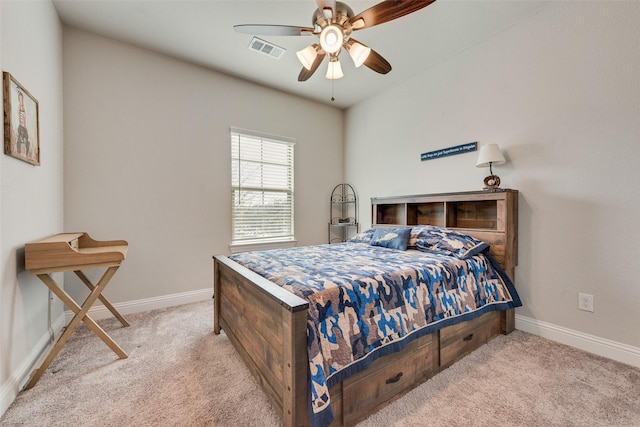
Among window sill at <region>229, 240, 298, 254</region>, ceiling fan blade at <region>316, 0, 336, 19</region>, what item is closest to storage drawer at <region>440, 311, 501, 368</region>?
ceiling fan blade at <region>316, 0, 336, 19</region>

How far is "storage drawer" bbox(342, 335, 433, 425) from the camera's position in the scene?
131cm

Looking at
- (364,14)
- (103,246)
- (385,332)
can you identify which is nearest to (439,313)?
(385,332)

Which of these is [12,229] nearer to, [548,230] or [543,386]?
[543,386]

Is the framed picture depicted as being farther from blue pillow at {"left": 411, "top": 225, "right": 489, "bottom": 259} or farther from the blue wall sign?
the blue wall sign

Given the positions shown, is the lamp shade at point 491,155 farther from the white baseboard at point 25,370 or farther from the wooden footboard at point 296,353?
the white baseboard at point 25,370

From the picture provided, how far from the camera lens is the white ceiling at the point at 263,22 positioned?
7.37 ft

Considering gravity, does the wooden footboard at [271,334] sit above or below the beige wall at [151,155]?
below

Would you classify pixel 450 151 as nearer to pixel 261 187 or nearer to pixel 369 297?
pixel 369 297

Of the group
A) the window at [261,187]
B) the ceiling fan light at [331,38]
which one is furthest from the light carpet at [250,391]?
the ceiling fan light at [331,38]

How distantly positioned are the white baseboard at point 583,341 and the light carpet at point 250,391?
7cm

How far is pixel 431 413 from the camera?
140 centimetres

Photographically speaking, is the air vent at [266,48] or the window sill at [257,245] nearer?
the air vent at [266,48]

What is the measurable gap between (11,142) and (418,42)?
3318mm

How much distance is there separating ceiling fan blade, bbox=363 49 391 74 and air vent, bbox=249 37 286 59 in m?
1.18
